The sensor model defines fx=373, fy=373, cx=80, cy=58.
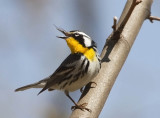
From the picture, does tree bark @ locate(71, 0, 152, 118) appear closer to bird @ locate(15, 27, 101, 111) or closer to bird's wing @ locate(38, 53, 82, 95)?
bird @ locate(15, 27, 101, 111)

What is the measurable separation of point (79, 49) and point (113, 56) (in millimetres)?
1118

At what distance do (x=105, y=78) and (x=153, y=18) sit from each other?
2.37 ft

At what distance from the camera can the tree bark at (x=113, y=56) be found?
250 cm

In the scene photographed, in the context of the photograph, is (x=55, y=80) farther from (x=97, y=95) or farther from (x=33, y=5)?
(x=33, y=5)

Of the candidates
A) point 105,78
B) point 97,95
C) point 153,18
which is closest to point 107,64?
point 105,78

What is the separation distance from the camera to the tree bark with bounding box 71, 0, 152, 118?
2.50m

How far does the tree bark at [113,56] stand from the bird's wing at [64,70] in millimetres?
934

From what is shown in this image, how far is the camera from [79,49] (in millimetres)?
3939

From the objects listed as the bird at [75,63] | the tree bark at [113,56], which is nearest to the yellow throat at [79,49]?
the bird at [75,63]

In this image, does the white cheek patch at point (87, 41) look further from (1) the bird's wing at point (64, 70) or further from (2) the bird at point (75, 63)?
(1) the bird's wing at point (64, 70)

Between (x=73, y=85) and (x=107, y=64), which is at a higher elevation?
(x=107, y=64)

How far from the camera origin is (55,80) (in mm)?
4008

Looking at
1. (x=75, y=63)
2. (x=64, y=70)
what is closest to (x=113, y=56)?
(x=75, y=63)

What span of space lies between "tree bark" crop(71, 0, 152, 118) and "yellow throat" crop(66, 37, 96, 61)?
2.69ft
